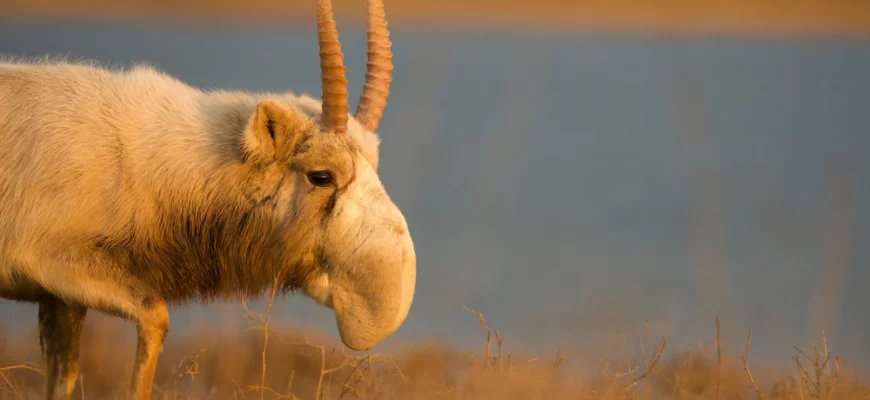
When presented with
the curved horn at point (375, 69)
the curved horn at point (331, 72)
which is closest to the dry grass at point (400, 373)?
the curved horn at point (331, 72)

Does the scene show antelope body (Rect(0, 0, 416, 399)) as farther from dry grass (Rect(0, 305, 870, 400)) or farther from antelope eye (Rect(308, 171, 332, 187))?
dry grass (Rect(0, 305, 870, 400))

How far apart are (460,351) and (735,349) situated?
1.73 m

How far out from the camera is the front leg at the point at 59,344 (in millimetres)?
5117

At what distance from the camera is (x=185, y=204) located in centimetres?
466

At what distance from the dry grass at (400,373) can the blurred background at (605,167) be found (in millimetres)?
248

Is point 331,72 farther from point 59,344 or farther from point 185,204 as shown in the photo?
point 59,344

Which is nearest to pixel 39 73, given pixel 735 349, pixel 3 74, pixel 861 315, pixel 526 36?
pixel 3 74

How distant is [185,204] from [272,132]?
0.49m

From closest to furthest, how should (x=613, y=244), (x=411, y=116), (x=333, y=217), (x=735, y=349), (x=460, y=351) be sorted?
(x=333, y=217) < (x=735, y=349) < (x=460, y=351) < (x=411, y=116) < (x=613, y=244)

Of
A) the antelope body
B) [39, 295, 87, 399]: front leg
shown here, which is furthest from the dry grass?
the antelope body

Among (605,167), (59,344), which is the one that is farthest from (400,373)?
(605,167)

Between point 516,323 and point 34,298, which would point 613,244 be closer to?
point 516,323

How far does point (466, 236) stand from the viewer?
10938 millimetres

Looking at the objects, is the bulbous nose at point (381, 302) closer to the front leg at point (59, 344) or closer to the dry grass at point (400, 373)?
the dry grass at point (400, 373)
